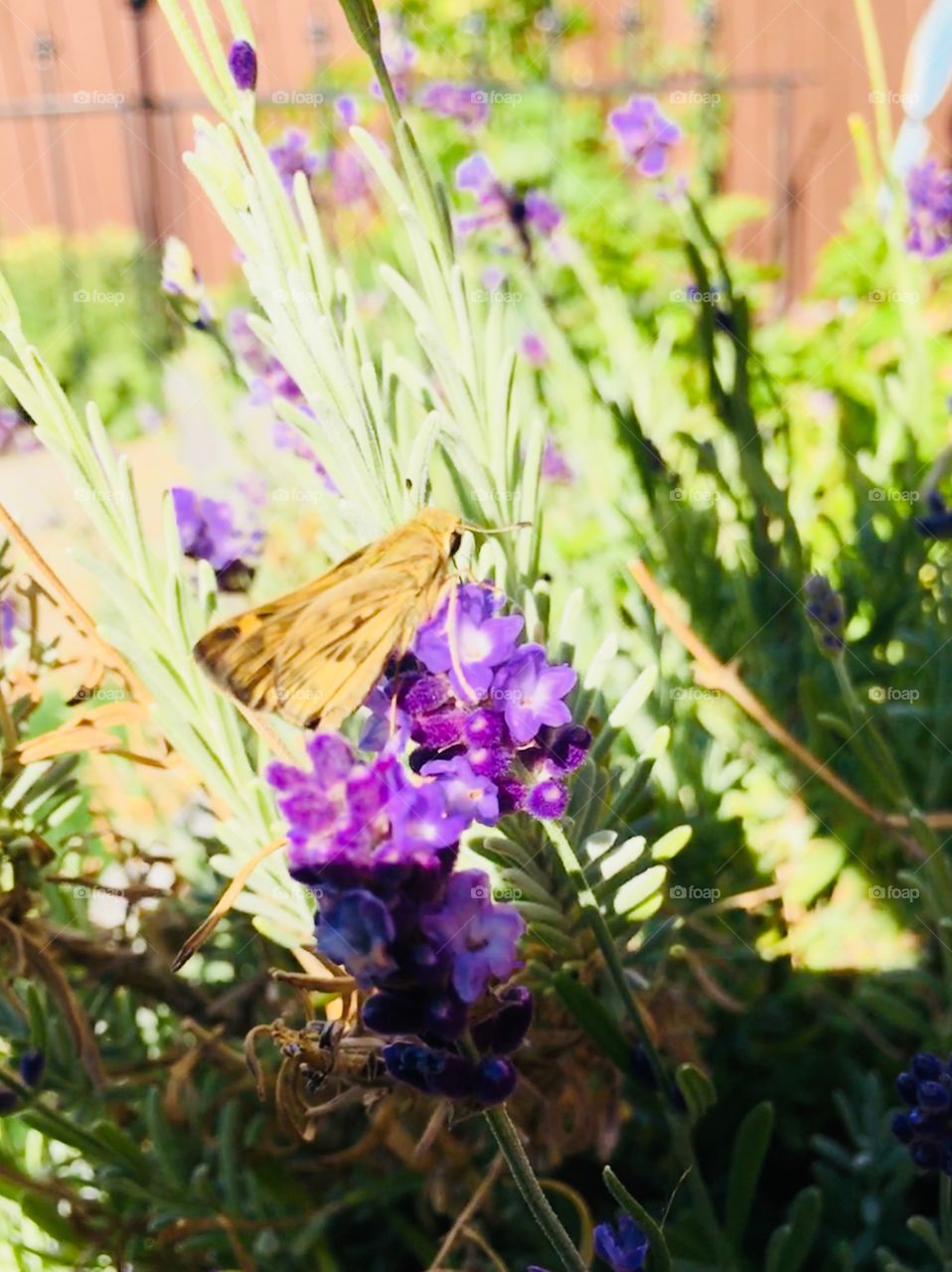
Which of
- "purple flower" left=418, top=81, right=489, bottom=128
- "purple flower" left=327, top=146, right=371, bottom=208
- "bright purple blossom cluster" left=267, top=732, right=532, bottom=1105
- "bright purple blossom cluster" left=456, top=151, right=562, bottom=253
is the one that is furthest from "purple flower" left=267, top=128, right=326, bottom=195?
"bright purple blossom cluster" left=267, top=732, right=532, bottom=1105

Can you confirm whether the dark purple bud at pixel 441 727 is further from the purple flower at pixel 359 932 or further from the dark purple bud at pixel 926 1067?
the dark purple bud at pixel 926 1067

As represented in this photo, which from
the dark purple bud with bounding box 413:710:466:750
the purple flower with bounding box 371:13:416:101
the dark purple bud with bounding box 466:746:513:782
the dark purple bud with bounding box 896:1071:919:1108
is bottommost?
the dark purple bud with bounding box 896:1071:919:1108

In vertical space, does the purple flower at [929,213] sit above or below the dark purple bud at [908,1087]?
above

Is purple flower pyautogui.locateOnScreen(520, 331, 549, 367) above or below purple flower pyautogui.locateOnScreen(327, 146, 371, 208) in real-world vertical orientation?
below

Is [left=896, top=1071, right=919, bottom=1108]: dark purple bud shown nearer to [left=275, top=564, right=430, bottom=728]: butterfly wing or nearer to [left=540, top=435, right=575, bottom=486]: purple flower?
[left=275, top=564, right=430, bottom=728]: butterfly wing

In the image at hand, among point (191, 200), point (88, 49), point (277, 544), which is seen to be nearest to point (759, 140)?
point (191, 200)

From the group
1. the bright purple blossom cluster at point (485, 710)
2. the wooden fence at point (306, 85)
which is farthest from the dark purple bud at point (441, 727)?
the wooden fence at point (306, 85)

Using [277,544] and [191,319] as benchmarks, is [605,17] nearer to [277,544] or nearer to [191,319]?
Result: [277,544]
